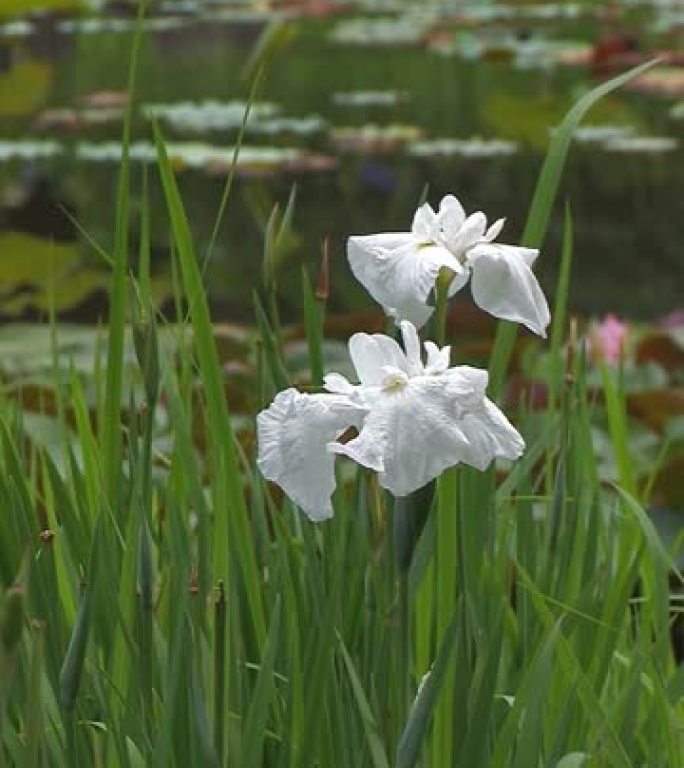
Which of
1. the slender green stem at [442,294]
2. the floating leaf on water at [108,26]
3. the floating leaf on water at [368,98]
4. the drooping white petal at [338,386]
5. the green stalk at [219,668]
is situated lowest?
the green stalk at [219,668]

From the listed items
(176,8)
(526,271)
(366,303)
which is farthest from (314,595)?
(176,8)

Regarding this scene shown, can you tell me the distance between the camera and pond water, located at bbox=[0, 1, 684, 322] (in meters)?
3.03

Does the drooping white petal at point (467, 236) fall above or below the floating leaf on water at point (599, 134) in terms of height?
below

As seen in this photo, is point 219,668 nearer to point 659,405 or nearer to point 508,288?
point 508,288

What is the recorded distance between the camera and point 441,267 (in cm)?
66

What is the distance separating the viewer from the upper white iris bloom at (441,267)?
0.65 m

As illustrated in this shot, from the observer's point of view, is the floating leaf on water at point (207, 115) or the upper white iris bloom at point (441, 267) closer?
the upper white iris bloom at point (441, 267)

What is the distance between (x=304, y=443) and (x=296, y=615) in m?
0.20

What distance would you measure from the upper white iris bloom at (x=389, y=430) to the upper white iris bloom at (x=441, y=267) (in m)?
0.03

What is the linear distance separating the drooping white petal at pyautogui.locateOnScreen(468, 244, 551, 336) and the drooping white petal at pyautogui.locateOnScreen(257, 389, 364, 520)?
9 centimetres

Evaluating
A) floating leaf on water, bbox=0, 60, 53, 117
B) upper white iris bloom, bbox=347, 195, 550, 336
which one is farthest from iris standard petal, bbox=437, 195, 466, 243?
floating leaf on water, bbox=0, 60, 53, 117

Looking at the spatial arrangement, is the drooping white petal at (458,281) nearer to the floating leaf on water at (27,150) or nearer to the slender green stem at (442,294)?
the slender green stem at (442,294)

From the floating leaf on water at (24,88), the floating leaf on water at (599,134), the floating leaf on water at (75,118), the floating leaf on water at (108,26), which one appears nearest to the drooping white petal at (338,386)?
the floating leaf on water at (599,134)

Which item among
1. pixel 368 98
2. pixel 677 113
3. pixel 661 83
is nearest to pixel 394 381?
pixel 677 113
